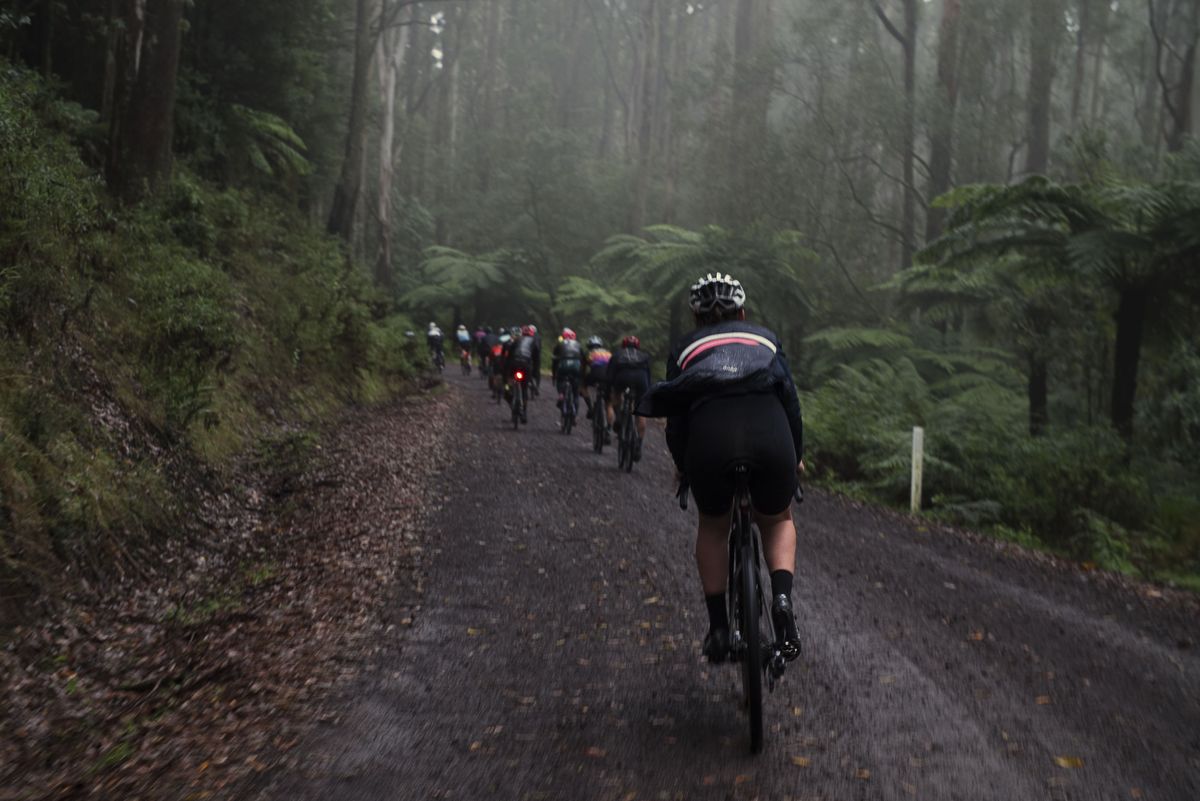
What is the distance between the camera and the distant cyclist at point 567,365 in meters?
16.7

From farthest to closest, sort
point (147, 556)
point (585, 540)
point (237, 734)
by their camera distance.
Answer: point (585, 540) < point (147, 556) < point (237, 734)

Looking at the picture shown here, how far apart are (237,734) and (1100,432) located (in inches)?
413

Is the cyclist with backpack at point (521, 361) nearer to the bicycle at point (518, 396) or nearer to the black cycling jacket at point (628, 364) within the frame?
the bicycle at point (518, 396)

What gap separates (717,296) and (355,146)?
2085cm

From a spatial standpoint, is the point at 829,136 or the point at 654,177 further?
the point at 654,177

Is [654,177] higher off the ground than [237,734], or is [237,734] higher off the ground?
[654,177]

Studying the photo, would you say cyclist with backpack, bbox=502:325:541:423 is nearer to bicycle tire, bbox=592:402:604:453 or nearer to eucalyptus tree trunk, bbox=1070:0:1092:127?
bicycle tire, bbox=592:402:604:453

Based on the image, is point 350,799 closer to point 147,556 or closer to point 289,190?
point 147,556

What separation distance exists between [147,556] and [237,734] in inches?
106

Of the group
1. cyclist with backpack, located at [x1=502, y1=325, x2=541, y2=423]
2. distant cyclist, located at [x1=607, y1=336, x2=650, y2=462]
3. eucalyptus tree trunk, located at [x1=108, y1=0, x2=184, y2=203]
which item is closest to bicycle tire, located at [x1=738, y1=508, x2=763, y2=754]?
distant cyclist, located at [x1=607, y1=336, x2=650, y2=462]

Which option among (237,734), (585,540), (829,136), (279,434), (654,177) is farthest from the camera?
(654,177)

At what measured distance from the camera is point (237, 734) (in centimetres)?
427

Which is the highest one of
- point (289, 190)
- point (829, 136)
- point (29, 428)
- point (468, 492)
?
point (829, 136)

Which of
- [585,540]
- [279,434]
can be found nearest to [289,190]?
[279,434]
